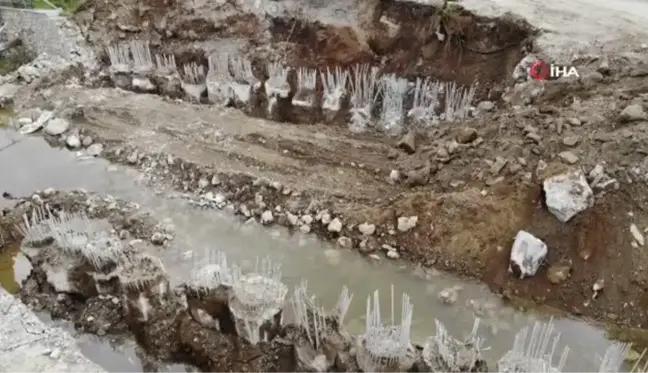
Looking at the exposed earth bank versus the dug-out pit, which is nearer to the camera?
the exposed earth bank

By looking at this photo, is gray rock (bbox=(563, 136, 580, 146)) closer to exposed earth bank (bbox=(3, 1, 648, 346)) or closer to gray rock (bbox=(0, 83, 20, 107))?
exposed earth bank (bbox=(3, 1, 648, 346))

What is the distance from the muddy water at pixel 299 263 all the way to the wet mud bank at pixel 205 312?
299 mm

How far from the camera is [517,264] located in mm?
6684

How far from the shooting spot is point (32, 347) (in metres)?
5.60

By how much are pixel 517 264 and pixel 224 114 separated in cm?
425

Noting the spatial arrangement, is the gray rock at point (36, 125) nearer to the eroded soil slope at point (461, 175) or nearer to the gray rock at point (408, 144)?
the eroded soil slope at point (461, 175)

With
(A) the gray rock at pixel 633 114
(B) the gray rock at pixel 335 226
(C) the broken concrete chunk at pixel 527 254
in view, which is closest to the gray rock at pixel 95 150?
(B) the gray rock at pixel 335 226

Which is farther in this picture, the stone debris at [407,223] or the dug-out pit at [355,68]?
the dug-out pit at [355,68]

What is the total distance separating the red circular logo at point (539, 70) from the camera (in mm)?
8134

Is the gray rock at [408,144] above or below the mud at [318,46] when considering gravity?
below

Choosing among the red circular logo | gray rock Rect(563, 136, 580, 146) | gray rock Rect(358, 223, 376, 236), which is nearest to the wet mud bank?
Result: gray rock Rect(358, 223, 376, 236)

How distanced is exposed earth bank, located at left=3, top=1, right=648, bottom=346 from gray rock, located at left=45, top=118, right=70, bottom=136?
10 centimetres

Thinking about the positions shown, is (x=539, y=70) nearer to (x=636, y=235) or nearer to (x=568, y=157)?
(x=568, y=157)

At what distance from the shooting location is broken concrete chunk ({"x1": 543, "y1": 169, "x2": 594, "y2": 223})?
22.0ft
